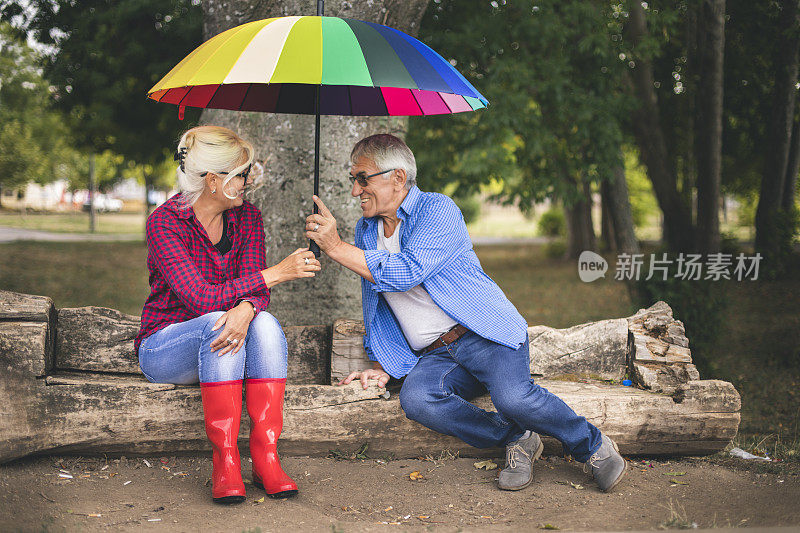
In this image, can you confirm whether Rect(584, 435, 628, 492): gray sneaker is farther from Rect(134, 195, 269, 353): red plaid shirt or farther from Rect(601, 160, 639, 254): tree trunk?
Rect(601, 160, 639, 254): tree trunk

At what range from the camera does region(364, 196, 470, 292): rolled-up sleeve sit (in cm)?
356

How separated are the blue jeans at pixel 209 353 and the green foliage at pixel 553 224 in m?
22.6

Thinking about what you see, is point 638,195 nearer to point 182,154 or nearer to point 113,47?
point 113,47

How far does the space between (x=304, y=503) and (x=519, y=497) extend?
41.3 inches

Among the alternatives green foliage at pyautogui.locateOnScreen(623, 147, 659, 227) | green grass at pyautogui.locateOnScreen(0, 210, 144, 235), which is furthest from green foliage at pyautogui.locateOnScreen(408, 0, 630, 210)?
green grass at pyautogui.locateOnScreen(0, 210, 144, 235)

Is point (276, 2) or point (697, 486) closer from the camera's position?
point (697, 486)

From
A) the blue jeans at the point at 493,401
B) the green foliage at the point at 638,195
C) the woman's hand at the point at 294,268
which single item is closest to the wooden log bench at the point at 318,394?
the blue jeans at the point at 493,401

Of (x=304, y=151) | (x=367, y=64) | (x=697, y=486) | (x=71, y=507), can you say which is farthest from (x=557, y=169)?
(x=71, y=507)

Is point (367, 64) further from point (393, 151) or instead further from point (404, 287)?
point (404, 287)

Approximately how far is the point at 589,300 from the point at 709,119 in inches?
153

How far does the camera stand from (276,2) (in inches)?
211

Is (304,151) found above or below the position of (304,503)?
above

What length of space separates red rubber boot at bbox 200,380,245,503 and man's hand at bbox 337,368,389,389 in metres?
0.80
